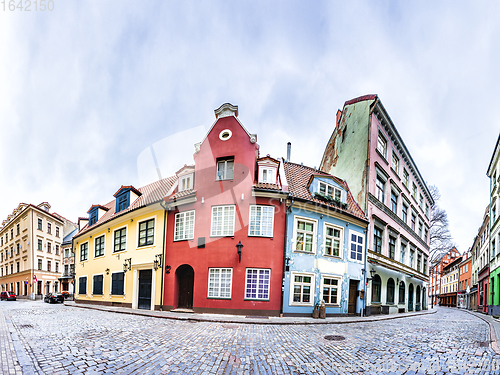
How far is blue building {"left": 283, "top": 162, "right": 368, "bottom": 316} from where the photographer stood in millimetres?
17531

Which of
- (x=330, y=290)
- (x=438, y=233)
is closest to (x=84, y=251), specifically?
(x=330, y=290)

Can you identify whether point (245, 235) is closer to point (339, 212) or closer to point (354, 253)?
point (339, 212)

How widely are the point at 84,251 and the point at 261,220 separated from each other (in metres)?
20.9

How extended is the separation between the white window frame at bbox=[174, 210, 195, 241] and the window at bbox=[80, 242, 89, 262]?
14.5 meters

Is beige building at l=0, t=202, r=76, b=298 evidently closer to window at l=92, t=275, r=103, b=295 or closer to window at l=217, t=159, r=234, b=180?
window at l=92, t=275, r=103, b=295

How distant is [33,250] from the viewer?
48219 mm

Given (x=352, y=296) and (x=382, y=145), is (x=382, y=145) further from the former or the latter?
(x=352, y=296)

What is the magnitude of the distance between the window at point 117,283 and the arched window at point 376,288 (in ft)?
58.3

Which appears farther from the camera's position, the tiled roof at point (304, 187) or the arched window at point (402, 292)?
the arched window at point (402, 292)

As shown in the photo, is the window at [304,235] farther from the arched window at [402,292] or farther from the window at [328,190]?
the arched window at [402,292]

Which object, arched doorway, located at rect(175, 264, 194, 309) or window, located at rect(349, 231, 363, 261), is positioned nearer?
arched doorway, located at rect(175, 264, 194, 309)

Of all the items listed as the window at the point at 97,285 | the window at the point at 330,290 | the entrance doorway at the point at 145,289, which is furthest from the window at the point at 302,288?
the window at the point at 97,285

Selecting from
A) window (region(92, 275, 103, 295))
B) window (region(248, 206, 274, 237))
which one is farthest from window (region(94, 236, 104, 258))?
window (region(248, 206, 274, 237))

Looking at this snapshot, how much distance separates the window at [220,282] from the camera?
1705cm
